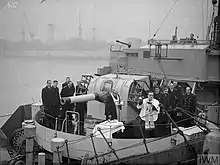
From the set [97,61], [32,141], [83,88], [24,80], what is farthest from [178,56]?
[24,80]

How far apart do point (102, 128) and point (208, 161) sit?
139cm

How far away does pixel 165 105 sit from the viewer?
3852 mm

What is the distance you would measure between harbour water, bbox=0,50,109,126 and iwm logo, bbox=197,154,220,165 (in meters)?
3.28

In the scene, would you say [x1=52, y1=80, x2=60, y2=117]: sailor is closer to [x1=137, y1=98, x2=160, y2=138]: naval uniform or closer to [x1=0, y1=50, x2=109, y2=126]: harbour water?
[x1=137, y1=98, x2=160, y2=138]: naval uniform

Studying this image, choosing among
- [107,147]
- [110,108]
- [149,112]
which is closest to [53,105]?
[110,108]

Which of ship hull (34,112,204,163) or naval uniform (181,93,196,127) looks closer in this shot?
ship hull (34,112,204,163)

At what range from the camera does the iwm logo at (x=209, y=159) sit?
7.52 ft

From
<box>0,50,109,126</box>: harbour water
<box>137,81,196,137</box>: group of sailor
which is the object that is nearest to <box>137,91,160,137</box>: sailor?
<box>137,81,196,137</box>: group of sailor

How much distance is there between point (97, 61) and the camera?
768cm

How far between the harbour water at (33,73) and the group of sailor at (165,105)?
2.24 meters

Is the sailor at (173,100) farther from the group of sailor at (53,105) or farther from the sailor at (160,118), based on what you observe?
the group of sailor at (53,105)

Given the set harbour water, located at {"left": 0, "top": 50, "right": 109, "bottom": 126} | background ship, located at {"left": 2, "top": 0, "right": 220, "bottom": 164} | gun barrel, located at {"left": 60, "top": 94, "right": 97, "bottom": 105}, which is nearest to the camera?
background ship, located at {"left": 2, "top": 0, "right": 220, "bottom": 164}

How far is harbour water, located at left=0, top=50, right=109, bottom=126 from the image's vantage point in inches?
245

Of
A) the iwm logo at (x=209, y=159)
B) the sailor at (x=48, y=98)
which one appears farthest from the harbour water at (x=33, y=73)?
the iwm logo at (x=209, y=159)
